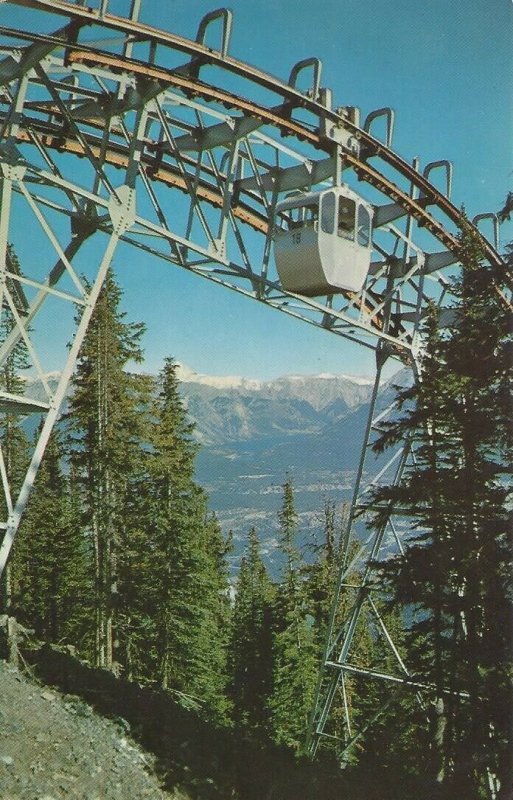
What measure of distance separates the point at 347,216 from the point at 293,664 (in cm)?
→ 2204

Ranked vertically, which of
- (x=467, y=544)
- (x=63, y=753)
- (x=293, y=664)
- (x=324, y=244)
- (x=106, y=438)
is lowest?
(x=293, y=664)

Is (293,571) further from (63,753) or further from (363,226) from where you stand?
(63,753)

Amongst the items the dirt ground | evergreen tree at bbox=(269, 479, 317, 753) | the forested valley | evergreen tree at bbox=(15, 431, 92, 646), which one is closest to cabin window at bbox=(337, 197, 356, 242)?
the forested valley

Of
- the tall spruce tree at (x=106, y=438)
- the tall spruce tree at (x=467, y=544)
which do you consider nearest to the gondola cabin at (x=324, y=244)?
the tall spruce tree at (x=467, y=544)

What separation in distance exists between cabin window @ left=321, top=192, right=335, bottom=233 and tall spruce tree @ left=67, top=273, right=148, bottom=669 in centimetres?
1097

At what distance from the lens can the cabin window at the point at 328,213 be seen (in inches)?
442

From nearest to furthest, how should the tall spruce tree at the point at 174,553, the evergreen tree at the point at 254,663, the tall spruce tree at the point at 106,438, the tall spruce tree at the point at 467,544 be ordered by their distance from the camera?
1. the tall spruce tree at the point at 467,544
2. the tall spruce tree at the point at 106,438
3. the tall spruce tree at the point at 174,553
4. the evergreen tree at the point at 254,663

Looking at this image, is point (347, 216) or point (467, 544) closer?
point (467, 544)

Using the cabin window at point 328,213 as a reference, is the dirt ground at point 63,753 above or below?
below

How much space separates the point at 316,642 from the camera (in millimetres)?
30016

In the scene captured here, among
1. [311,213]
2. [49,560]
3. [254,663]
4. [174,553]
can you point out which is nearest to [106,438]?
[174,553]

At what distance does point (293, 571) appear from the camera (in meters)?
29.0

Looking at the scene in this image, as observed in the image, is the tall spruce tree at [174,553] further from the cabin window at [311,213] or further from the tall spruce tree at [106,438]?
the cabin window at [311,213]

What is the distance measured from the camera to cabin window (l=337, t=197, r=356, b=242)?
1166 cm
